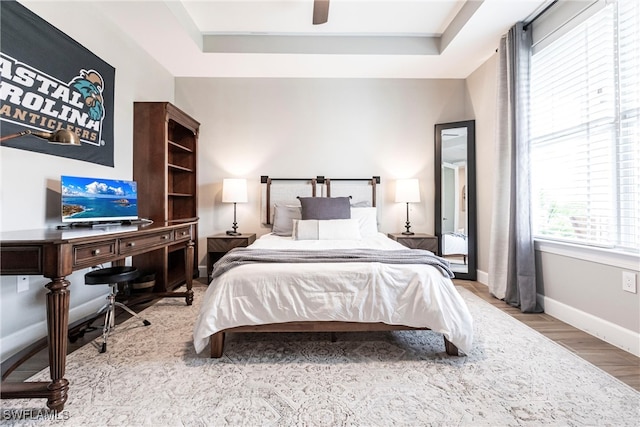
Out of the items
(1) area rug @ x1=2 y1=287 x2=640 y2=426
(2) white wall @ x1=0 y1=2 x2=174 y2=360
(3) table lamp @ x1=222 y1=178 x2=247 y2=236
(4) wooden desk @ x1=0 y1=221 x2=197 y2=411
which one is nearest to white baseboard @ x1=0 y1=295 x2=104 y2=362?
(2) white wall @ x1=0 y1=2 x2=174 y2=360

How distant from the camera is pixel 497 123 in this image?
10.3 ft

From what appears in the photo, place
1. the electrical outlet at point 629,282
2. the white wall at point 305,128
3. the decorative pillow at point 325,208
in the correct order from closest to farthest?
the electrical outlet at point 629,282 → the decorative pillow at point 325,208 → the white wall at point 305,128

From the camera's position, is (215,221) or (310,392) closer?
(310,392)

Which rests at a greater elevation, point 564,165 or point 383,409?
point 564,165

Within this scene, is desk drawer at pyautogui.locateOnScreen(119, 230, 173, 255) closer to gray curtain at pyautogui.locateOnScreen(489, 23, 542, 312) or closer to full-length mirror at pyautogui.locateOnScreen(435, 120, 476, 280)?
gray curtain at pyautogui.locateOnScreen(489, 23, 542, 312)

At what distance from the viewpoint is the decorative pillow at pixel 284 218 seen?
367 cm

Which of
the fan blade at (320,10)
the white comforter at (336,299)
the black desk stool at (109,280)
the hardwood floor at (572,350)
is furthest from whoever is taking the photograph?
the fan blade at (320,10)

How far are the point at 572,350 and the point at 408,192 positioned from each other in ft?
7.42

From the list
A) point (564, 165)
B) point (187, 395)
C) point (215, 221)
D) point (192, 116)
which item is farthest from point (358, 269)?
point (192, 116)

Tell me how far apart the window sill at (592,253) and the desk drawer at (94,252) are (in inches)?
132

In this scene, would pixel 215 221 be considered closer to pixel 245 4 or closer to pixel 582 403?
pixel 245 4

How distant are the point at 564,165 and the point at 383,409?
100 inches

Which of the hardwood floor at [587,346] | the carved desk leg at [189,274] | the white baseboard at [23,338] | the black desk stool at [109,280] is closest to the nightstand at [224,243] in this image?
the carved desk leg at [189,274]

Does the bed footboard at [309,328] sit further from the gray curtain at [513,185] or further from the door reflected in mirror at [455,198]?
the door reflected in mirror at [455,198]
